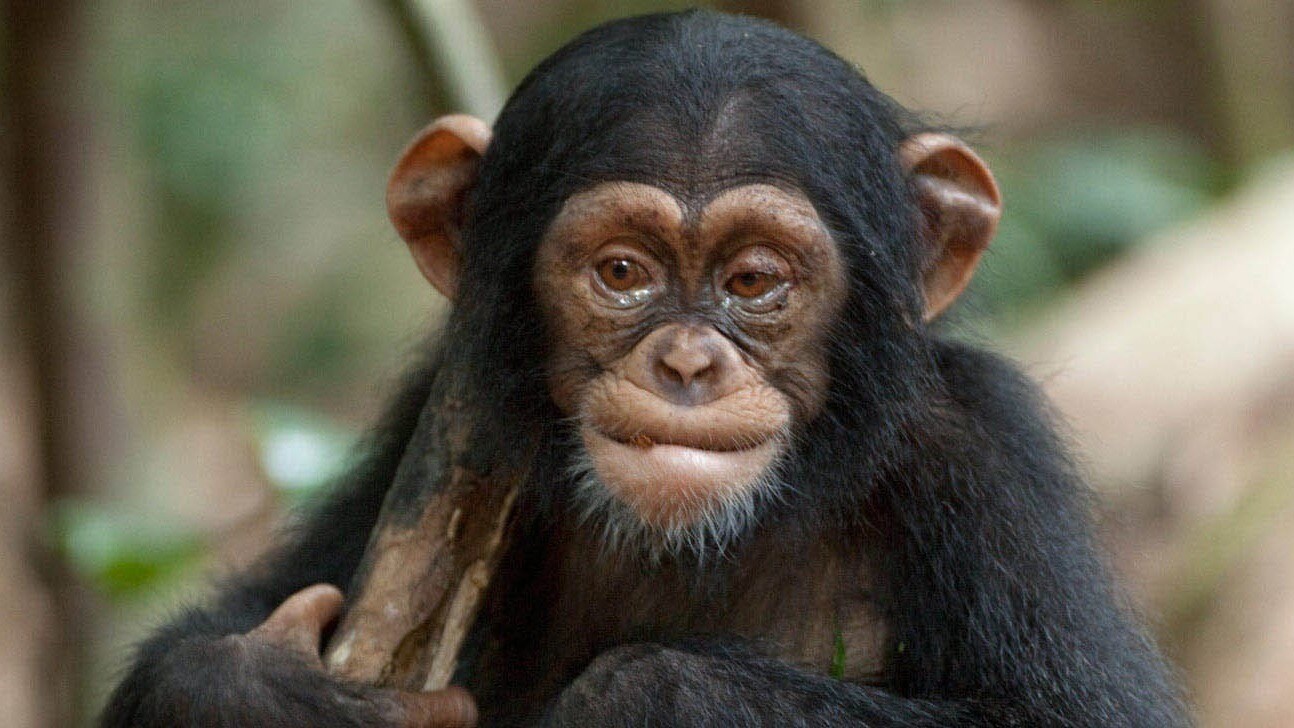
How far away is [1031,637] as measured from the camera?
4.45 meters

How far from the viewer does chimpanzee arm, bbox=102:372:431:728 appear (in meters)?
4.26

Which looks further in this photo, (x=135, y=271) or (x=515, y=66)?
(x=515, y=66)

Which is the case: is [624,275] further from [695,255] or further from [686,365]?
[686,365]

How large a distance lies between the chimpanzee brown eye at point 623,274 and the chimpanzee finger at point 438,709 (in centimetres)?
120

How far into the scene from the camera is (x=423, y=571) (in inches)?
166

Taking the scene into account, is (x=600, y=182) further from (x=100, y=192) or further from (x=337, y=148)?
(x=337, y=148)

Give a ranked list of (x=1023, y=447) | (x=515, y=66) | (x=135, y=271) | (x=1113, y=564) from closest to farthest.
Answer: (x=1023, y=447) < (x=1113, y=564) < (x=135, y=271) < (x=515, y=66)

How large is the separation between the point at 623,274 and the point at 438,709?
1.29 m

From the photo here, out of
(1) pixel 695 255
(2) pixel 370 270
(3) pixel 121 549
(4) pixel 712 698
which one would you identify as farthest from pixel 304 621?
(2) pixel 370 270

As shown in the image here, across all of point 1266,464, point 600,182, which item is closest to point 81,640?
point 600,182

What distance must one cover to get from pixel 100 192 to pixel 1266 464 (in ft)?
19.8

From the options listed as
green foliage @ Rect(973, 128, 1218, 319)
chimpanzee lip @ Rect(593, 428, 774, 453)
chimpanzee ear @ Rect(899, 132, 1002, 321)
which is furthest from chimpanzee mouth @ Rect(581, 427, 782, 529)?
green foliage @ Rect(973, 128, 1218, 319)

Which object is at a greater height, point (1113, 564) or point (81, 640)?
point (1113, 564)

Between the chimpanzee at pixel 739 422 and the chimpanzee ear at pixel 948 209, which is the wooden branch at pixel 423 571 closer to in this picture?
the chimpanzee at pixel 739 422
